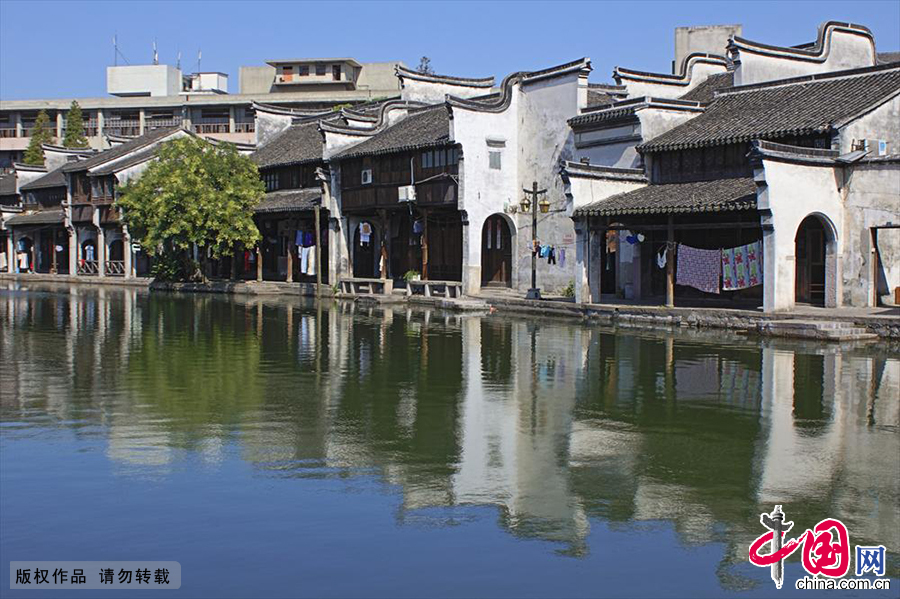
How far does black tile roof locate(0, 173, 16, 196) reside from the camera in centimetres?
8031

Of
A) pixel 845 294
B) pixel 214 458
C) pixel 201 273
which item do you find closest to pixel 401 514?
pixel 214 458

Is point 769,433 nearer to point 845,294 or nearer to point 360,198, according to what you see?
point 845,294

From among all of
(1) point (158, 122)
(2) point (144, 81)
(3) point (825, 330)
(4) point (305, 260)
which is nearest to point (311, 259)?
(4) point (305, 260)

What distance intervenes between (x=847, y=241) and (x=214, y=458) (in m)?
25.5

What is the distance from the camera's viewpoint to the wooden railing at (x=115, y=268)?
69.4 meters

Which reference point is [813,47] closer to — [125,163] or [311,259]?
[311,259]

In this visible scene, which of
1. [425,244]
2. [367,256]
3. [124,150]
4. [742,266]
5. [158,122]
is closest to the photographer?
[742,266]

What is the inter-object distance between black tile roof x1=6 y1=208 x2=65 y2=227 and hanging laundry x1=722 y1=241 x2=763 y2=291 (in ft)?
173

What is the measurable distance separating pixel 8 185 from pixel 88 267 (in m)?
15.3

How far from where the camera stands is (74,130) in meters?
90.0

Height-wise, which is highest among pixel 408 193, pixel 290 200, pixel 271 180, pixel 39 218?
pixel 271 180

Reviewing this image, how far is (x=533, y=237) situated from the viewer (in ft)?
140

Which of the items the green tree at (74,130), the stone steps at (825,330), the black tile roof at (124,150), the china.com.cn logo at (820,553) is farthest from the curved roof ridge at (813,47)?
the green tree at (74,130)

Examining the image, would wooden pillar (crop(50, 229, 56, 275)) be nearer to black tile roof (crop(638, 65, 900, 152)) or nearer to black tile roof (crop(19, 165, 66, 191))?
black tile roof (crop(19, 165, 66, 191))
